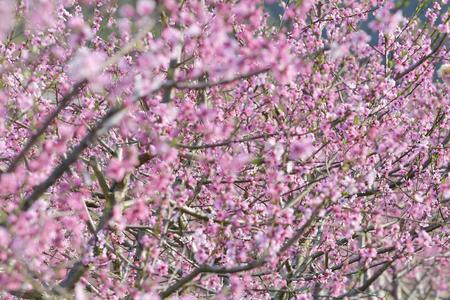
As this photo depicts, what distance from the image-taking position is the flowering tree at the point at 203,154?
3855mm

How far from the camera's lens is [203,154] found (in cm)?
562

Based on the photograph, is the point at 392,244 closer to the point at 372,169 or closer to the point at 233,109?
the point at 372,169

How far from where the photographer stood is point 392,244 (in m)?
6.11

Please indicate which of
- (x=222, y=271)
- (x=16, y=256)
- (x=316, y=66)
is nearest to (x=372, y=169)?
(x=316, y=66)

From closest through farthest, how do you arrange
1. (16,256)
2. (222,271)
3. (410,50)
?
1. (16,256)
2. (222,271)
3. (410,50)

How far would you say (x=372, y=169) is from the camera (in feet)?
20.8

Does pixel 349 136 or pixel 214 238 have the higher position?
pixel 349 136

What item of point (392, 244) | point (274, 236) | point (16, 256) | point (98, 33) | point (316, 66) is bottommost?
point (16, 256)

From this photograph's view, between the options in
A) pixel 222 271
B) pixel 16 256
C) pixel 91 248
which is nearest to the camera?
pixel 16 256

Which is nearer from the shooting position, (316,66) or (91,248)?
(91,248)

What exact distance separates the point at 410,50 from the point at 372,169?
2.73 m

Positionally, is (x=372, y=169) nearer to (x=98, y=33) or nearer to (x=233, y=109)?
(x=233, y=109)

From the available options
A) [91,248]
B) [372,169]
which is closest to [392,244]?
[372,169]

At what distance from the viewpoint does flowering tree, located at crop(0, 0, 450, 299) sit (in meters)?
3.86
